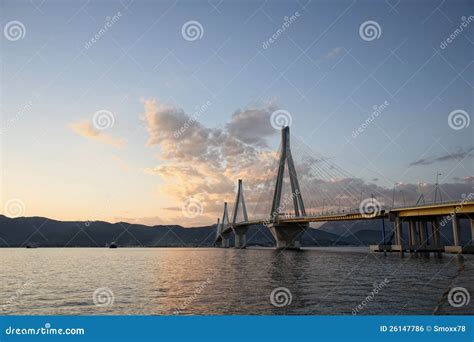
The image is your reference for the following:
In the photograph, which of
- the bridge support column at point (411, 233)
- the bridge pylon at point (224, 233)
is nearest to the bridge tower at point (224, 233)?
the bridge pylon at point (224, 233)

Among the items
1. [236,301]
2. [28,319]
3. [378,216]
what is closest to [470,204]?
[378,216]

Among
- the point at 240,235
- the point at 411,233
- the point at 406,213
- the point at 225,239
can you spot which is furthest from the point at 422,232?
the point at 225,239

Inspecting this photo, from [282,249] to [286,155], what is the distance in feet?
93.1

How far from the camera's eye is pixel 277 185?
295 feet

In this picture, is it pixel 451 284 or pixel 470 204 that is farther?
pixel 470 204

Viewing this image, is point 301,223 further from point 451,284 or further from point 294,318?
point 294,318

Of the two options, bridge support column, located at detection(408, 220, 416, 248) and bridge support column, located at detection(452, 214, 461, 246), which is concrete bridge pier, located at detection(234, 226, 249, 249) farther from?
bridge support column, located at detection(452, 214, 461, 246)

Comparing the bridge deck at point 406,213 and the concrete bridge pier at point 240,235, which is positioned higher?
the bridge deck at point 406,213

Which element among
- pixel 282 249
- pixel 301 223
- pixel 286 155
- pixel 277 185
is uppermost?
pixel 286 155

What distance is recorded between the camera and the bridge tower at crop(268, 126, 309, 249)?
287 feet

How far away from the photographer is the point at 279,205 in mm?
92250

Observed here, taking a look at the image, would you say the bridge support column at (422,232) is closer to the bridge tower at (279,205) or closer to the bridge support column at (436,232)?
the bridge support column at (436,232)

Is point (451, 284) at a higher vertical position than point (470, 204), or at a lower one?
lower

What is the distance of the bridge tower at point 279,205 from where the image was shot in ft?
287
